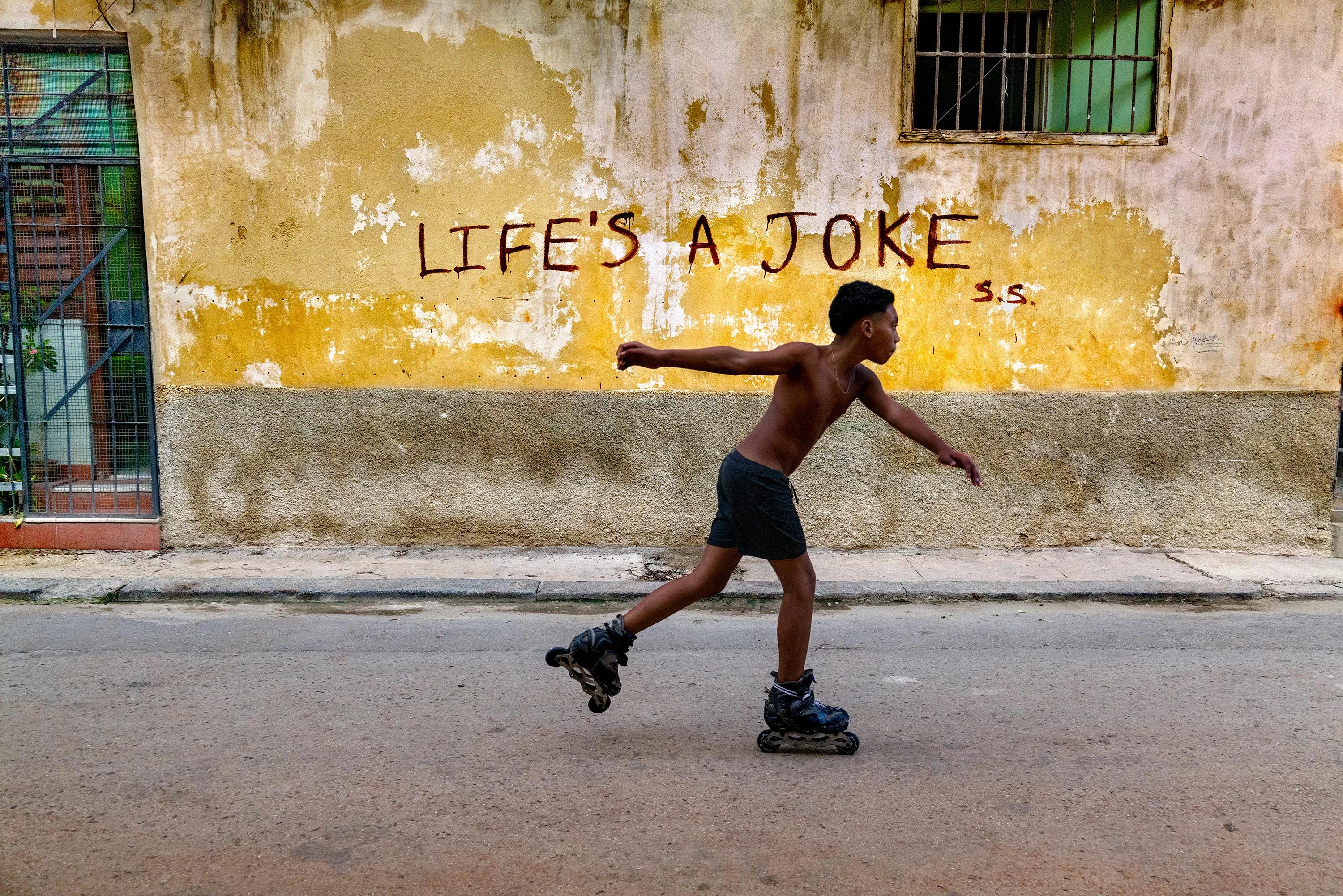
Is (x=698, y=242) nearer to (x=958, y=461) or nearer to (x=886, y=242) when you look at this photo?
(x=886, y=242)

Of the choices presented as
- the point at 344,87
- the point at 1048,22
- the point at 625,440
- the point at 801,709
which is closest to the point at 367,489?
the point at 625,440

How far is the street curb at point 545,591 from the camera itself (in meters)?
5.95

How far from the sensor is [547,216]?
6.91 m

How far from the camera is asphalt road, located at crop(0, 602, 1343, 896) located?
114 inches

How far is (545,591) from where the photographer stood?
6031 millimetres

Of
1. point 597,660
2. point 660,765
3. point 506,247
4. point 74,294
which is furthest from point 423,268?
point 660,765

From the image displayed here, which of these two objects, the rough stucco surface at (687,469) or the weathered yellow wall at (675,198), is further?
the rough stucco surface at (687,469)

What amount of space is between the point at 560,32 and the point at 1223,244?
174 inches

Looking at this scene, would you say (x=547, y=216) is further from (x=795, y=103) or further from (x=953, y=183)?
(x=953, y=183)

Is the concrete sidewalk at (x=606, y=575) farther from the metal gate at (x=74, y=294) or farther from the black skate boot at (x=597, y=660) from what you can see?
the black skate boot at (x=597, y=660)

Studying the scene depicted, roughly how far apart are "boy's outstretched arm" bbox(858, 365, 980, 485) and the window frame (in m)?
3.57

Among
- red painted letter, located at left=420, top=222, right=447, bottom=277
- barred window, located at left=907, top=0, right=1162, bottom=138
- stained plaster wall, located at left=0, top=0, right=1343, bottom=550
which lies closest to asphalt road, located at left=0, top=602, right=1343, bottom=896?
stained plaster wall, located at left=0, top=0, right=1343, bottom=550

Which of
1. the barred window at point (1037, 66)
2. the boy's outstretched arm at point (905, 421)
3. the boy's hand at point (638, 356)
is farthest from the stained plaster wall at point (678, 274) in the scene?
the boy's hand at point (638, 356)

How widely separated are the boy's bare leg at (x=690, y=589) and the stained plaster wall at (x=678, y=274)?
10.6ft
